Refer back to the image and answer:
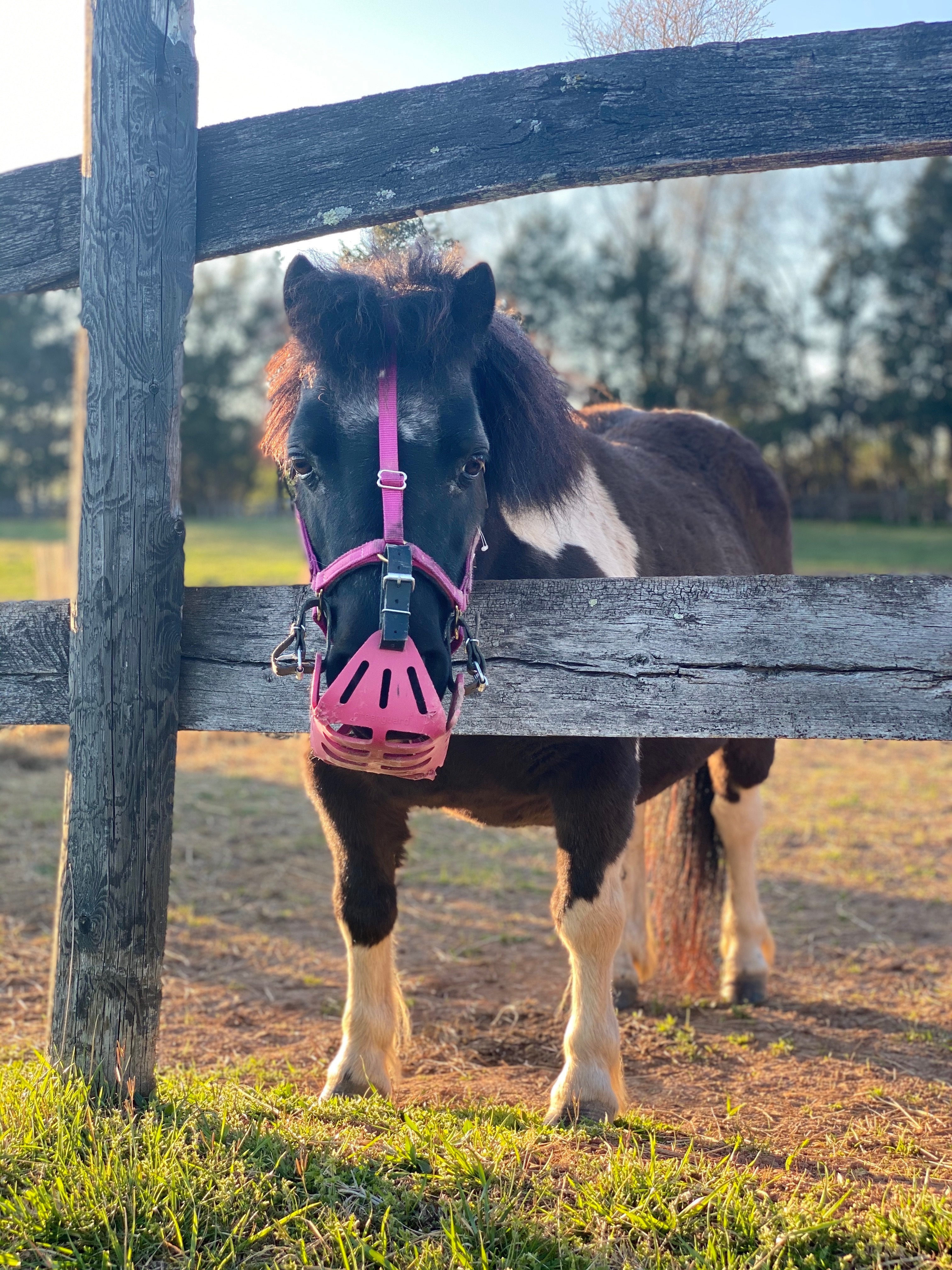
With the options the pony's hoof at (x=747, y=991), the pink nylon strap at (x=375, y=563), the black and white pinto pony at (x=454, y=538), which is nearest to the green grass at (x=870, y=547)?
the pony's hoof at (x=747, y=991)

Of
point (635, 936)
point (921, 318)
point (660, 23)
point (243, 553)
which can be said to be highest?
point (921, 318)

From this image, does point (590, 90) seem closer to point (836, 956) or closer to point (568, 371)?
point (568, 371)

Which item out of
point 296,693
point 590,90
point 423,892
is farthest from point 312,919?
point 590,90

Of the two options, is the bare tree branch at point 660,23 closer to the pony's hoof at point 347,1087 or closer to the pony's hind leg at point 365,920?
the pony's hind leg at point 365,920

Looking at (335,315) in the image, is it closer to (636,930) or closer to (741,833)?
(636,930)

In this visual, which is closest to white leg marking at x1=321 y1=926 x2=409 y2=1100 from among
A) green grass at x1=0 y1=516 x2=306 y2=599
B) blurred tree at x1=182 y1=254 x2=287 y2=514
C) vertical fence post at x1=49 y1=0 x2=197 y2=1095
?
vertical fence post at x1=49 y1=0 x2=197 y2=1095

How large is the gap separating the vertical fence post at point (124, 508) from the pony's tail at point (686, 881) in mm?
2527

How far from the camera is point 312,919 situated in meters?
4.96

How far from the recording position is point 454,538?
2299mm

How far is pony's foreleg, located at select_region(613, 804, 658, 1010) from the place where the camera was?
13.4 feet

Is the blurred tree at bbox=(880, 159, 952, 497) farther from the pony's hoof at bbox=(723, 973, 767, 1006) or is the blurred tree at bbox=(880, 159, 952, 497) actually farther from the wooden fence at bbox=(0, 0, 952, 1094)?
the wooden fence at bbox=(0, 0, 952, 1094)

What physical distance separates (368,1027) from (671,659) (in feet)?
5.23

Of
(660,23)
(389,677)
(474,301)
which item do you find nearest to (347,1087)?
(389,677)

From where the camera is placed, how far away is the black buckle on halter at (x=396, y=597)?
6.46ft
